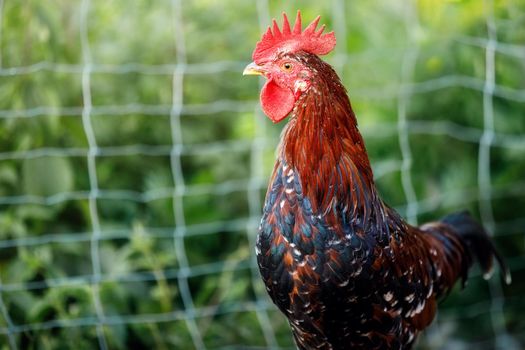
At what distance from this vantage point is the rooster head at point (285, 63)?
2203mm

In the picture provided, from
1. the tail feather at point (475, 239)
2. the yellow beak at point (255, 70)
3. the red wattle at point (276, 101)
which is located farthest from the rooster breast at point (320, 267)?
the tail feather at point (475, 239)

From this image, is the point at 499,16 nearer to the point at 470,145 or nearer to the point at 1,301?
the point at 470,145

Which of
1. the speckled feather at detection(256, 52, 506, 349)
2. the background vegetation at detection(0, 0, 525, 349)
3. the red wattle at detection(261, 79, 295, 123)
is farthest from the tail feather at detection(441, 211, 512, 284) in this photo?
the red wattle at detection(261, 79, 295, 123)

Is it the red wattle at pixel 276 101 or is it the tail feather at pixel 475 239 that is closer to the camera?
the red wattle at pixel 276 101

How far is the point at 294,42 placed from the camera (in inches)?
88.2

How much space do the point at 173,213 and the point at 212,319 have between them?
1.83 feet

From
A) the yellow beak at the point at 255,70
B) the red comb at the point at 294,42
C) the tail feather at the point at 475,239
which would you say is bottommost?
the tail feather at the point at 475,239

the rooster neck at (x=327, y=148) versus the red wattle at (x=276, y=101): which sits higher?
the red wattle at (x=276, y=101)

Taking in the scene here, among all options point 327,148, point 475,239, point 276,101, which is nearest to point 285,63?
point 276,101

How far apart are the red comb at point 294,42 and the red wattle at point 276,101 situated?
0.09 metres

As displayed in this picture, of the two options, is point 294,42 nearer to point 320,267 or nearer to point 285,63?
point 285,63

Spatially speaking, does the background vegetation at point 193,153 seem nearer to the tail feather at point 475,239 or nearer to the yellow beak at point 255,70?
the tail feather at point 475,239

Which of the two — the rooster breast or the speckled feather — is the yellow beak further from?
the rooster breast

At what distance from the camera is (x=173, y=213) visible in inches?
145
